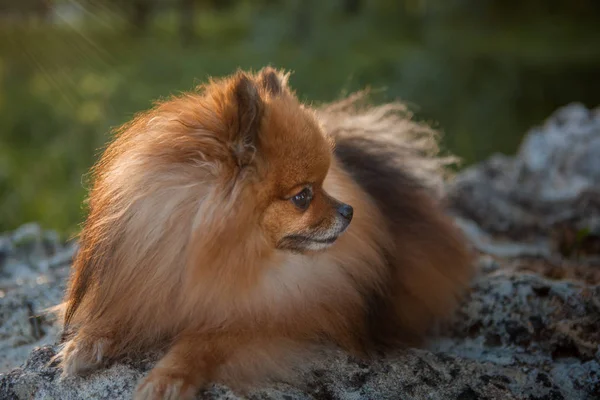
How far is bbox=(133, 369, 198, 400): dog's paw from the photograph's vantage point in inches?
86.7

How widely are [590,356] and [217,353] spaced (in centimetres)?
160

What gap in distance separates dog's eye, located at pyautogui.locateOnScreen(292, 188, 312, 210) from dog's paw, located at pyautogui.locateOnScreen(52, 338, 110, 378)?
899 millimetres

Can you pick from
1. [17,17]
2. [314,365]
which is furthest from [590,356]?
[17,17]

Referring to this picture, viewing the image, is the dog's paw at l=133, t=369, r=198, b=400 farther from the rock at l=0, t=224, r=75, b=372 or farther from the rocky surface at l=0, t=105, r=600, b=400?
the rock at l=0, t=224, r=75, b=372

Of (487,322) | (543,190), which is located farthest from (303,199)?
(543,190)

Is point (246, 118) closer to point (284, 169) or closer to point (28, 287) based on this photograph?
point (284, 169)

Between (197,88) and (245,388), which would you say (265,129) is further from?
(245,388)

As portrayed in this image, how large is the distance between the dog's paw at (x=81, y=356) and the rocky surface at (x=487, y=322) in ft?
0.16

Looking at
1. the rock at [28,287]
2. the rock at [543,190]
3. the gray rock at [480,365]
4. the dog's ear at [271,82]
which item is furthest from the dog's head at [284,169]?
the rock at [543,190]

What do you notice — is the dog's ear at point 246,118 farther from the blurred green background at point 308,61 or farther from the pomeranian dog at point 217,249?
the blurred green background at point 308,61

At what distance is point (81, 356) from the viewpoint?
2.46 meters

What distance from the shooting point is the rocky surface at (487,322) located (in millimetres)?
2469

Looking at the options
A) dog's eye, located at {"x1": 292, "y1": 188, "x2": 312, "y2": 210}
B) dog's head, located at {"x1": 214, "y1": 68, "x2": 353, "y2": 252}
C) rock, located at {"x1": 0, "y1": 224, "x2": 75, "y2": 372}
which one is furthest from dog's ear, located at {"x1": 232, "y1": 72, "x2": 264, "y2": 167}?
rock, located at {"x1": 0, "y1": 224, "x2": 75, "y2": 372}

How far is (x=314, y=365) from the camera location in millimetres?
2547
